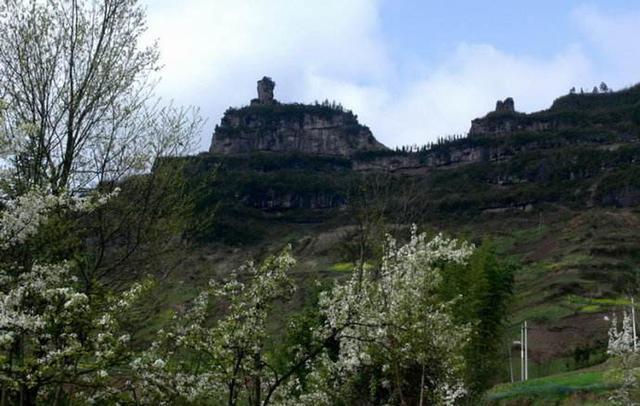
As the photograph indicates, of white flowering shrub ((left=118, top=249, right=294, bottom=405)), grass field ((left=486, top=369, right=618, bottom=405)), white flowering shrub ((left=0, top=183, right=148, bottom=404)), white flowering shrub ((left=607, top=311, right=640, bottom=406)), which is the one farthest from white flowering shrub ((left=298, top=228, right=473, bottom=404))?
grass field ((left=486, top=369, right=618, bottom=405))

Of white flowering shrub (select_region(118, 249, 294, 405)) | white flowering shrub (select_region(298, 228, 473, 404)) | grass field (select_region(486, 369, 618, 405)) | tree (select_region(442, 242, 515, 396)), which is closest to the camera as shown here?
white flowering shrub (select_region(118, 249, 294, 405))

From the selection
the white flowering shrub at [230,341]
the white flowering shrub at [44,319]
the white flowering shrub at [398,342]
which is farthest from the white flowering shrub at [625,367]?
the white flowering shrub at [44,319]

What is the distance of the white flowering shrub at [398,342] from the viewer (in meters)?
16.2

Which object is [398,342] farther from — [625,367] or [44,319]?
[44,319]

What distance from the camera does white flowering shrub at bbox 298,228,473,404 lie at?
16219mm

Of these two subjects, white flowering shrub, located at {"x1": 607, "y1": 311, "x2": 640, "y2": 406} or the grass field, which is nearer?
white flowering shrub, located at {"x1": 607, "y1": 311, "x2": 640, "y2": 406}

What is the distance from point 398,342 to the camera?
16.5 meters

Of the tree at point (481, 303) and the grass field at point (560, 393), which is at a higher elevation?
the tree at point (481, 303)

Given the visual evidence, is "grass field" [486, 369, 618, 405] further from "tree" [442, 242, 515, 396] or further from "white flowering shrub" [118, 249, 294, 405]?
"white flowering shrub" [118, 249, 294, 405]

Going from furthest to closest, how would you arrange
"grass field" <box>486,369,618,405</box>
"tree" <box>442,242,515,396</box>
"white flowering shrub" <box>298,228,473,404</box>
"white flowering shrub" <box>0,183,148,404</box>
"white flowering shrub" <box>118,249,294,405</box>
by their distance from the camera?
1. "grass field" <box>486,369,618,405</box>
2. "tree" <box>442,242,515,396</box>
3. "white flowering shrub" <box>298,228,473,404</box>
4. "white flowering shrub" <box>118,249,294,405</box>
5. "white flowering shrub" <box>0,183,148,404</box>

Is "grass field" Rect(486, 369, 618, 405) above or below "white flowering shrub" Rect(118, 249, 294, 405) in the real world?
below

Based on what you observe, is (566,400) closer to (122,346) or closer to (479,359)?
(479,359)

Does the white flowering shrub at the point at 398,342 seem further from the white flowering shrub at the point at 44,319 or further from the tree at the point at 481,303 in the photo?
the tree at the point at 481,303

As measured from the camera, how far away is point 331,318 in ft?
48.4
